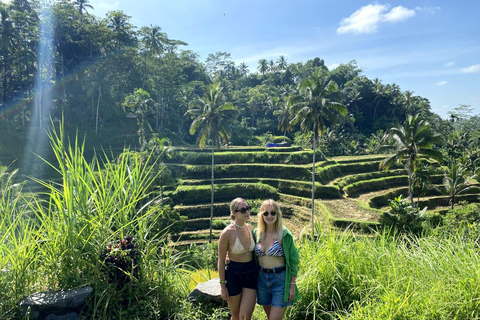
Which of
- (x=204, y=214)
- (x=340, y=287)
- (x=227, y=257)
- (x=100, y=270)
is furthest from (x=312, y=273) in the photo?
(x=204, y=214)

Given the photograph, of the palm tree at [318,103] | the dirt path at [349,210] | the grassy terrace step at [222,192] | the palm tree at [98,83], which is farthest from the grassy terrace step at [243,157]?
the palm tree at [98,83]

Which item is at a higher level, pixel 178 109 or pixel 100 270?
pixel 178 109

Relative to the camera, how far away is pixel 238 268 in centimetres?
286

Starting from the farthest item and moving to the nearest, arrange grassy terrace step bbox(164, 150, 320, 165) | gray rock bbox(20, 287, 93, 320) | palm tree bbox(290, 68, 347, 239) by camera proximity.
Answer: grassy terrace step bbox(164, 150, 320, 165) < palm tree bbox(290, 68, 347, 239) < gray rock bbox(20, 287, 93, 320)

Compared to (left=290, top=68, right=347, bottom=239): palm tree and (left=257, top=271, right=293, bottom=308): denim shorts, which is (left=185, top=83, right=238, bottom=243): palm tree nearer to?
(left=290, top=68, right=347, bottom=239): palm tree

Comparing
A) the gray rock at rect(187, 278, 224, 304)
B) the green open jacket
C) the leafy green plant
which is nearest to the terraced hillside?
the leafy green plant

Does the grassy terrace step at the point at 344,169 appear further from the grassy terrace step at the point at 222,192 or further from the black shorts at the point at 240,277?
the black shorts at the point at 240,277

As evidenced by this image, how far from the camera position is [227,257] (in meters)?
2.95

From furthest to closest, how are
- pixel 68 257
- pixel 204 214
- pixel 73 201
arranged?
pixel 204 214
pixel 73 201
pixel 68 257

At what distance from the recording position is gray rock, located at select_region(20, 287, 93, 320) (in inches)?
99.3

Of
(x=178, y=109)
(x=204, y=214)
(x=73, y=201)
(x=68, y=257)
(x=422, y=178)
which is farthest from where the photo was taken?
(x=178, y=109)

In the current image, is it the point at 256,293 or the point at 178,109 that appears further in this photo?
the point at 178,109

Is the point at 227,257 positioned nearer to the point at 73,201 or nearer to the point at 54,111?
the point at 73,201

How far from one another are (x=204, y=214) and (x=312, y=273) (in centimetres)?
2005
